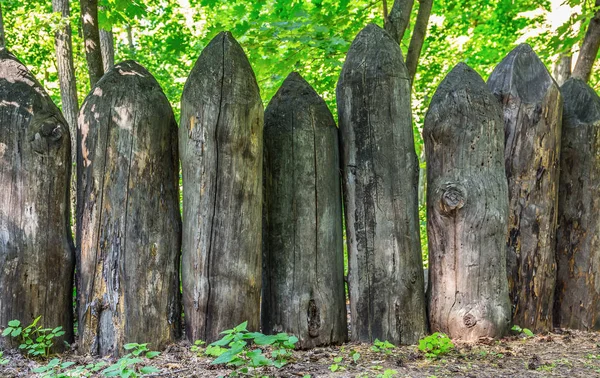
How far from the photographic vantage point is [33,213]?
395cm

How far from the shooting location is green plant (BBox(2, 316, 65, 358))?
150 inches

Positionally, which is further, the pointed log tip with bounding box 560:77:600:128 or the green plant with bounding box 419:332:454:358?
the pointed log tip with bounding box 560:77:600:128

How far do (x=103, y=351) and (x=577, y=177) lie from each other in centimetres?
394

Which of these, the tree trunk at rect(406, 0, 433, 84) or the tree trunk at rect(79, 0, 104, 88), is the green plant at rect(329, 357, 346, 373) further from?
the tree trunk at rect(406, 0, 433, 84)

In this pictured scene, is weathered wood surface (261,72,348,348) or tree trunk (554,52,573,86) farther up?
tree trunk (554,52,573,86)

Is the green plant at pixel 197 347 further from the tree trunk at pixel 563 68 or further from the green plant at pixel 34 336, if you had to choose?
the tree trunk at pixel 563 68

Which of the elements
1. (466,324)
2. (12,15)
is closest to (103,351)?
(466,324)

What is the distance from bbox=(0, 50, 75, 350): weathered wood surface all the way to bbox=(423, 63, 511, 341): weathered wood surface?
8.93 feet

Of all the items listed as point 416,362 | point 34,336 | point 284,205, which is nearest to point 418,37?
point 284,205

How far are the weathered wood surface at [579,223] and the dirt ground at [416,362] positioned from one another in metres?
0.54

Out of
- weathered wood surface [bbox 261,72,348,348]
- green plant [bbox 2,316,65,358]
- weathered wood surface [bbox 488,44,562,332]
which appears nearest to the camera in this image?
green plant [bbox 2,316,65,358]

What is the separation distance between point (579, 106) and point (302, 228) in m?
2.62

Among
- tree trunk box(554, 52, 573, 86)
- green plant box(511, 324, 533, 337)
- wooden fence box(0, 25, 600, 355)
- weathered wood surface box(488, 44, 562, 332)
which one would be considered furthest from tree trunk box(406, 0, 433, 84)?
tree trunk box(554, 52, 573, 86)

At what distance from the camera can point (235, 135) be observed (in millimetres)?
3961
